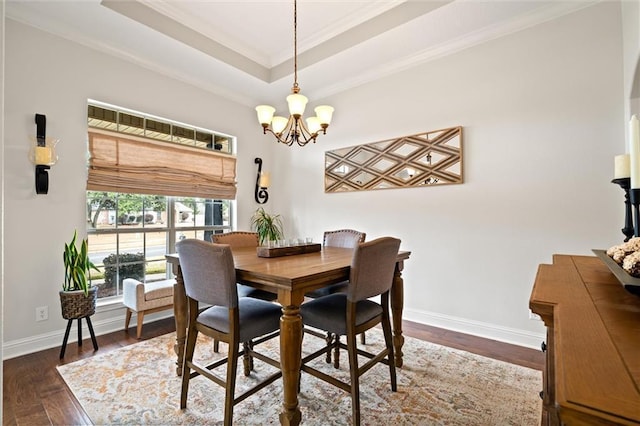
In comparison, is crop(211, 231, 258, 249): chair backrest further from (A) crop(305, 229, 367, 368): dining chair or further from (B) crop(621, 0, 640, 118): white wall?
(B) crop(621, 0, 640, 118): white wall

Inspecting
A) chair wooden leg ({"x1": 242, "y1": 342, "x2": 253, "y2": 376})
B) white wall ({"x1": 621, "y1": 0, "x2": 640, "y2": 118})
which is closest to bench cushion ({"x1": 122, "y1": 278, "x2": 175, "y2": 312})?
chair wooden leg ({"x1": 242, "y1": 342, "x2": 253, "y2": 376})

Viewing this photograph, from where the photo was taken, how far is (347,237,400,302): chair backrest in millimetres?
1675

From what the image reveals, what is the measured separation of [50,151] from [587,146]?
4.42 meters

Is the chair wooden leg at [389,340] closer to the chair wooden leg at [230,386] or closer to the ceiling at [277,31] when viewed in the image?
the chair wooden leg at [230,386]

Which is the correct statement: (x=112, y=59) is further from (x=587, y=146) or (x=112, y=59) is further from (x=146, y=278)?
(x=587, y=146)

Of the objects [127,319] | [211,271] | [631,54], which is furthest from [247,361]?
[631,54]

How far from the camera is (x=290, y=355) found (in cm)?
153

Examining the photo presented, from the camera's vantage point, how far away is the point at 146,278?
341 cm

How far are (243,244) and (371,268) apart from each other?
4.87ft

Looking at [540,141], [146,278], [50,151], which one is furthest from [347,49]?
[146,278]

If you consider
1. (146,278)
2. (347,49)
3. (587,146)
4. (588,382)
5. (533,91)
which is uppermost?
(347,49)

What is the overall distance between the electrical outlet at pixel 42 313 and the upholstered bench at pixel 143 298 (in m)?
0.57

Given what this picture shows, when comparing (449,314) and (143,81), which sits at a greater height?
(143,81)

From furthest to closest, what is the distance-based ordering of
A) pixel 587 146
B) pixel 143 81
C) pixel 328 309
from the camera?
pixel 143 81, pixel 587 146, pixel 328 309
